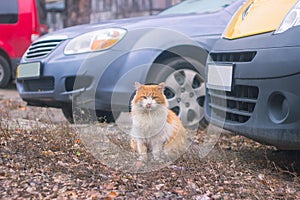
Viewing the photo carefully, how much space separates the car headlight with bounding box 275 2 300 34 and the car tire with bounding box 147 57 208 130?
5.44 ft

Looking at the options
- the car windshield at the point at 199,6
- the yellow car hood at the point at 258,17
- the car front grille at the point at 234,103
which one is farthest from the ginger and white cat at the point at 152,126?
the car windshield at the point at 199,6

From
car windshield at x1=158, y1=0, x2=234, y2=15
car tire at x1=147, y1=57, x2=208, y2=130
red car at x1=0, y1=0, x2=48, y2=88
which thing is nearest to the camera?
car tire at x1=147, y1=57, x2=208, y2=130

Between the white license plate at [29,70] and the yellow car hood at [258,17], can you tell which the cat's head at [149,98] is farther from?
the white license plate at [29,70]

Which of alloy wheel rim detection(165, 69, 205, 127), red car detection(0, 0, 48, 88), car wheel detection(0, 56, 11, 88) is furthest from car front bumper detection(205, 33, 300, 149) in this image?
car wheel detection(0, 56, 11, 88)

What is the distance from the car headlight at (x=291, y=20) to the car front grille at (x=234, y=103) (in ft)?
1.36

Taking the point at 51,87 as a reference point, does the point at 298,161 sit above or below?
below

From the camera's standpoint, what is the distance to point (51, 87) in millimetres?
5180

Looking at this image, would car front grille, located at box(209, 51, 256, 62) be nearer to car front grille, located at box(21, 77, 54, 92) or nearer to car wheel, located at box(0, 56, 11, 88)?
car front grille, located at box(21, 77, 54, 92)

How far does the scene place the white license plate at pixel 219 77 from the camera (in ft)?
11.9

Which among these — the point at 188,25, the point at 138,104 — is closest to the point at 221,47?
the point at 138,104

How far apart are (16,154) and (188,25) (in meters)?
2.28

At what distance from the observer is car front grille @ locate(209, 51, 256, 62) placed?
11.2 feet

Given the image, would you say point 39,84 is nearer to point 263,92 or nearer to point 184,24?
point 184,24

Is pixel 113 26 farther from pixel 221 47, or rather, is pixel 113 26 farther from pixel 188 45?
pixel 221 47
